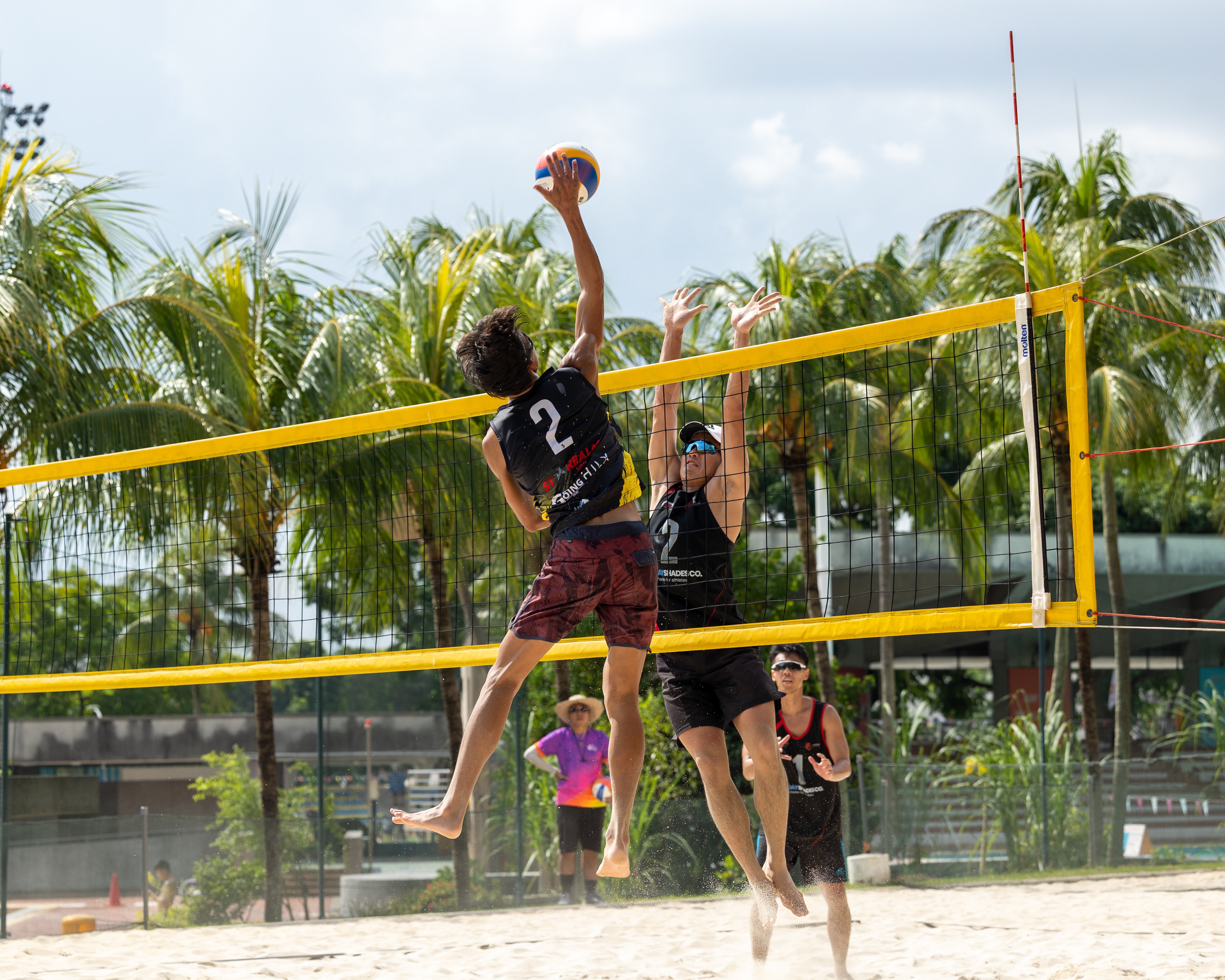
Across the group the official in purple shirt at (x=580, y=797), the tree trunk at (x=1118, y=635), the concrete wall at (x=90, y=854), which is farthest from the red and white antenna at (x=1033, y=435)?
the tree trunk at (x=1118, y=635)

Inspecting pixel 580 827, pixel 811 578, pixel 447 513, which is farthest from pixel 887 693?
pixel 447 513

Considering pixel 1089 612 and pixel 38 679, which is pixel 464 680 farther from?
pixel 1089 612

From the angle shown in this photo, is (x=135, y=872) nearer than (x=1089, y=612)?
No

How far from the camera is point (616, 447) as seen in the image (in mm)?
3891

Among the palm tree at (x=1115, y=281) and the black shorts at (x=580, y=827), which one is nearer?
the black shorts at (x=580, y=827)

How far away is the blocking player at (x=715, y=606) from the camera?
15.6 ft

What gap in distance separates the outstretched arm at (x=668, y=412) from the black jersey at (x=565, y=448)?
1.04 metres

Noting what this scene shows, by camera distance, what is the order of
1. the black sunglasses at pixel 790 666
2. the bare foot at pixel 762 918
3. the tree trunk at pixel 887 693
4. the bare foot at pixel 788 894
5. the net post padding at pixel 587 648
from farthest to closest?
the tree trunk at pixel 887 693
the black sunglasses at pixel 790 666
the bare foot at pixel 762 918
the bare foot at pixel 788 894
the net post padding at pixel 587 648

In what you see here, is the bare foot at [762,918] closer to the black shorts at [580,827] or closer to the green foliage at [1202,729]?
the black shorts at [580,827]

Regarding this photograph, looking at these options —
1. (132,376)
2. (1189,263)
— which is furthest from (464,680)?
(1189,263)

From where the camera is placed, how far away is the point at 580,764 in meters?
9.88

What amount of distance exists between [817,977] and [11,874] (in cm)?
693

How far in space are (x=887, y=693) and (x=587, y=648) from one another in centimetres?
1280

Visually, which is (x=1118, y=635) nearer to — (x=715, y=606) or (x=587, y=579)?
(x=715, y=606)
